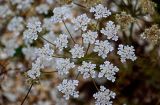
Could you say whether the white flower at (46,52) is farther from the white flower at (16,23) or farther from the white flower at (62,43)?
the white flower at (16,23)

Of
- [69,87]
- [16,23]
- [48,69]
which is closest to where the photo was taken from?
[69,87]

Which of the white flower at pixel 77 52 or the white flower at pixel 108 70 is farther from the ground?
the white flower at pixel 77 52

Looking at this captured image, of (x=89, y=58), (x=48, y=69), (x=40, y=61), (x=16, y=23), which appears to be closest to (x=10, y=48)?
(x=16, y=23)

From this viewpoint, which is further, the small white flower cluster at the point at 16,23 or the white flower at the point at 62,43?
the small white flower cluster at the point at 16,23

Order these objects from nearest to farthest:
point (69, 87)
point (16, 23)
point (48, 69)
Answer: point (69, 87) < point (16, 23) < point (48, 69)

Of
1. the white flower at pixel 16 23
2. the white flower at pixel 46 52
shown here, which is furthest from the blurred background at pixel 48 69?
the white flower at pixel 46 52

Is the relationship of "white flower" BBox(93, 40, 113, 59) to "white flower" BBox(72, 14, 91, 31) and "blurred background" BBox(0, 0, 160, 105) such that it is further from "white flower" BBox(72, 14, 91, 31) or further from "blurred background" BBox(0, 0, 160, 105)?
"blurred background" BBox(0, 0, 160, 105)

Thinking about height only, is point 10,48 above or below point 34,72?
→ below

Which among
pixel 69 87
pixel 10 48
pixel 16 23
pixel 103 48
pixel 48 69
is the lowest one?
pixel 48 69

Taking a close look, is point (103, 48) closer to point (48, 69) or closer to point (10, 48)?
point (10, 48)

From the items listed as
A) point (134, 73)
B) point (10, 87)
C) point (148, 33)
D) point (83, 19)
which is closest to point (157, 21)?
point (148, 33)

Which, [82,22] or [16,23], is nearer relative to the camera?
[82,22]
